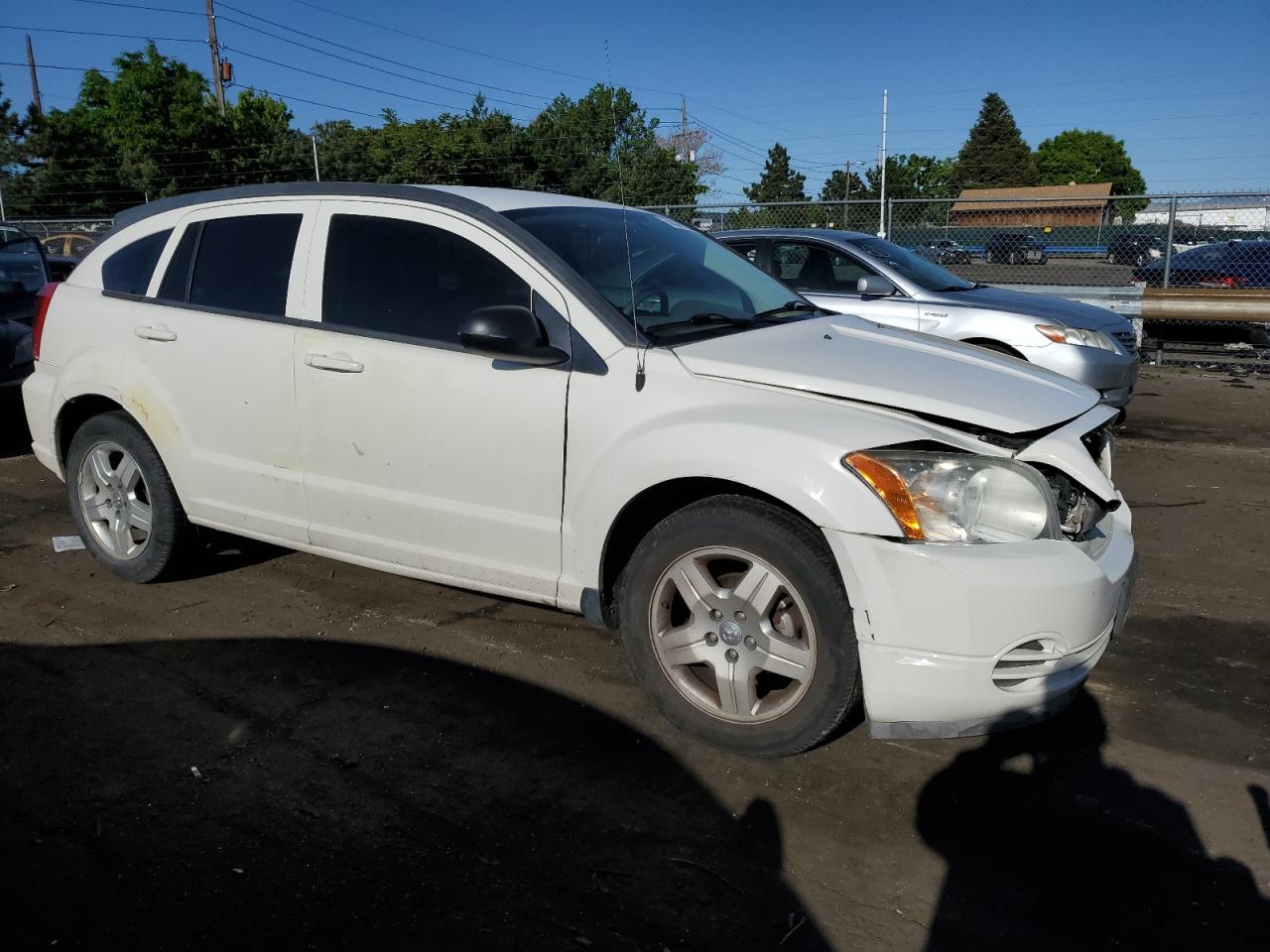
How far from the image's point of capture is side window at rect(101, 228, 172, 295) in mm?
4781

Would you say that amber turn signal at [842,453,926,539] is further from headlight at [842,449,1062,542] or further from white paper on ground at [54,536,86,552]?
white paper on ground at [54,536,86,552]

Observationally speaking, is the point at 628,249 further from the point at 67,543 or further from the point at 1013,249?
the point at 1013,249

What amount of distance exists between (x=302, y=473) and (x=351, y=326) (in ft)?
2.10

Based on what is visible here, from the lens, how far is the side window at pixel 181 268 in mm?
4637

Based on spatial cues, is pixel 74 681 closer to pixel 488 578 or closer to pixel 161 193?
pixel 488 578

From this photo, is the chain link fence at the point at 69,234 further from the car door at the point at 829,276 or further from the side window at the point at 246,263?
the side window at the point at 246,263

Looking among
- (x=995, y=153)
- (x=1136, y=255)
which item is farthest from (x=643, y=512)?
(x=995, y=153)

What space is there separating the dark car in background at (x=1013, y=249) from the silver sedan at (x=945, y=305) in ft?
28.4

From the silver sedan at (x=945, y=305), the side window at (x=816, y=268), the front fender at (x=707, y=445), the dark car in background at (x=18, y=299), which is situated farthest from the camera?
the side window at (x=816, y=268)

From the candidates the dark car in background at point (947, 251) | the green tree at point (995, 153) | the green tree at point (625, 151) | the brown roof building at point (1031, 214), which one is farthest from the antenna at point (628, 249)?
the green tree at point (995, 153)

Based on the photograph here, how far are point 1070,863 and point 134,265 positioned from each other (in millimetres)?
4562

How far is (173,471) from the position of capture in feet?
15.1

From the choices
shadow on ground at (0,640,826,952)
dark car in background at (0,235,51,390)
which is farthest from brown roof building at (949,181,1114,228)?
shadow on ground at (0,640,826,952)

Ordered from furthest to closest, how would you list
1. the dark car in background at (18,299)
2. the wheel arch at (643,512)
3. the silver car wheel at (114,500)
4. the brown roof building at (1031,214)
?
the brown roof building at (1031,214) → the dark car in background at (18,299) → the silver car wheel at (114,500) → the wheel arch at (643,512)
